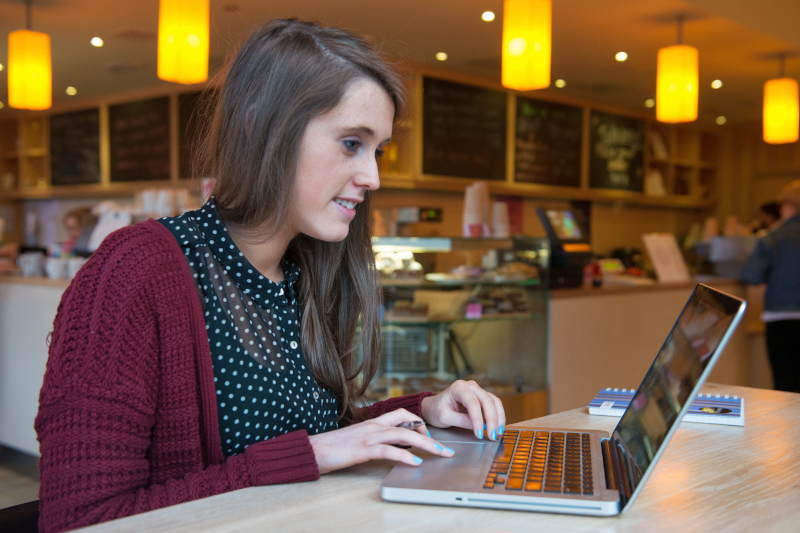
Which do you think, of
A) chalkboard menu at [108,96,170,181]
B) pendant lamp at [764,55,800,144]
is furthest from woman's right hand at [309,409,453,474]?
chalkboard menu at [108,96,170,181]

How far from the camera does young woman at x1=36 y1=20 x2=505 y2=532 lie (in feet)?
2.60

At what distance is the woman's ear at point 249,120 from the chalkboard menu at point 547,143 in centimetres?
444

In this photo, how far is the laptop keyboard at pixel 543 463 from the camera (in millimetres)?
784

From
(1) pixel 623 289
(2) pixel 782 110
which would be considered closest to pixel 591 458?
(1) pixel 623 289

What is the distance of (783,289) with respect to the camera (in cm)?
384

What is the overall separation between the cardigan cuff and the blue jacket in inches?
147

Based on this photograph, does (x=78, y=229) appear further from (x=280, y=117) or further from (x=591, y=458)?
(x=591, y=458)

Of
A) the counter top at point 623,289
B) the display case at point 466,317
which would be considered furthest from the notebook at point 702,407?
the counter top at point 623,289

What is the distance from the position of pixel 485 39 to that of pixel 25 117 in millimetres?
4757

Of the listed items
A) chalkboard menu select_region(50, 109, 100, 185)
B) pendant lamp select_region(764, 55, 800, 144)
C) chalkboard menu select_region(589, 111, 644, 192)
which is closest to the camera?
pendant lamp select_region(764, 55, 800, 144)

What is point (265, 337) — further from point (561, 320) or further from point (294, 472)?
point (561, 320)

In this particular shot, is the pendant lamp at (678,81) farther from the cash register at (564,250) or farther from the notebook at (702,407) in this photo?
the notebook at (702,407)

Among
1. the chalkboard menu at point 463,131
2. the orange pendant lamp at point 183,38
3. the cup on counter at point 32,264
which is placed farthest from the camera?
the chalkboard menu at point 463,131

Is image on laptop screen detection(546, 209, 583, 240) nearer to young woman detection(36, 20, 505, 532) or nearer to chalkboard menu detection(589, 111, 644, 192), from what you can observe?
young woman detection(36, 20, 505, 532)
